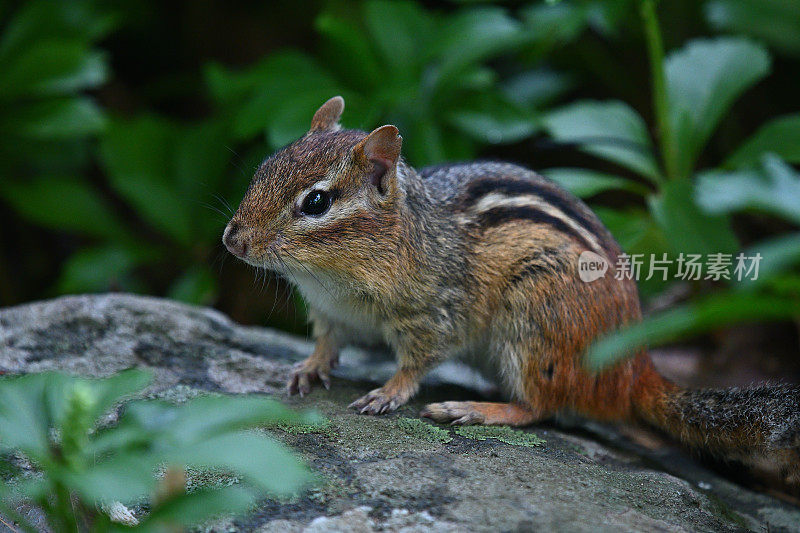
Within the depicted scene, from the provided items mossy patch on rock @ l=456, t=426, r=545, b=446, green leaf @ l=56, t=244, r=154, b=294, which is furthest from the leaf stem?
green leaf @ l=56, t=244, r=154, b=294

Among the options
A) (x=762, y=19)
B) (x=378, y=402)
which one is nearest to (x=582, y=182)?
(x=378, y=402)

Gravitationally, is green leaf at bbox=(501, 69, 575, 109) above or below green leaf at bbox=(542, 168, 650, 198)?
above

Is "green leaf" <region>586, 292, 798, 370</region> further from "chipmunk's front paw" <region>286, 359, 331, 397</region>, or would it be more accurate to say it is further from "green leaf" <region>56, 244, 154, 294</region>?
"green leaf" <region>56, 244, 154, 294</region>

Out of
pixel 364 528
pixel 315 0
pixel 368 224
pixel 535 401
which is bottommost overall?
pixel 364 528

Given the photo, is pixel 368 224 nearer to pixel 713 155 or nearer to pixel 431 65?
pixel 431 65

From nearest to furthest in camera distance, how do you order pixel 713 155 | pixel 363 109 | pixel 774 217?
pixel 363 109 → pixel 774 217 → pixel 713 155

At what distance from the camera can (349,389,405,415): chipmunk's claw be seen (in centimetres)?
329

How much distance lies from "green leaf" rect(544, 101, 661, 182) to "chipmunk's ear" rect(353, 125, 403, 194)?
5.00 feet

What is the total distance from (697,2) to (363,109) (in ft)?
9.23

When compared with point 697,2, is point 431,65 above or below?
below

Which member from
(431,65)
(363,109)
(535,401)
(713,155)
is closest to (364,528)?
(535,401)

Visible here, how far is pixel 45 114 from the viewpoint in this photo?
206 inches

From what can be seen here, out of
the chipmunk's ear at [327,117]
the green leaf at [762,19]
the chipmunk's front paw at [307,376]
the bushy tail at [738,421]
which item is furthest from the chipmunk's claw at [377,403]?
the green leaf at [762,19]

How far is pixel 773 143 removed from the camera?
433 cm
